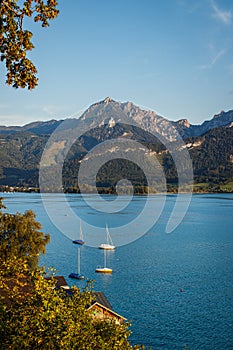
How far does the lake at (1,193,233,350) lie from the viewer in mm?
44344

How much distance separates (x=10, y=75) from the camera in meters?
13.0

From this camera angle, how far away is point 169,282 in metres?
64.1

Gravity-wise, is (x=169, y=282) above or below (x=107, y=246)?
below

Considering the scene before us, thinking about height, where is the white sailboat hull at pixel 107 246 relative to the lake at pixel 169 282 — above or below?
above

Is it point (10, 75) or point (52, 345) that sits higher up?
point (10, 75)

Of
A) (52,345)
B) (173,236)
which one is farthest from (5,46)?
(173,236)

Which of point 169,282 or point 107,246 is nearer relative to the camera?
point 169,282

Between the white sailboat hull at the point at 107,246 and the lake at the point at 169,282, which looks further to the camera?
the white sailboat hull at the point at 107,246

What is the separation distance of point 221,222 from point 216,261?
62158 millimetres

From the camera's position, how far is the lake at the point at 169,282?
44344mm

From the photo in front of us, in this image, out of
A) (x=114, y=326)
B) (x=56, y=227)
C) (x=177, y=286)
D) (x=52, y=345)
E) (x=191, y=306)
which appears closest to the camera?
(x=52, y=345)

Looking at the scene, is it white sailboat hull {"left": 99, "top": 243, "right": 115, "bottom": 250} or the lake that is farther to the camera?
white sailboat hull {"left": 99, "top": 243, "right": 115, "bottom": 250}

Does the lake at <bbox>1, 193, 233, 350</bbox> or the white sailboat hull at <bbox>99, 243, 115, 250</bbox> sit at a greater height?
the white sailboat hull at <bbox>99, 243, 115, 250</bbox>

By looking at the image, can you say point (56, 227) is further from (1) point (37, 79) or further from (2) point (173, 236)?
(1) point (37, 79)
